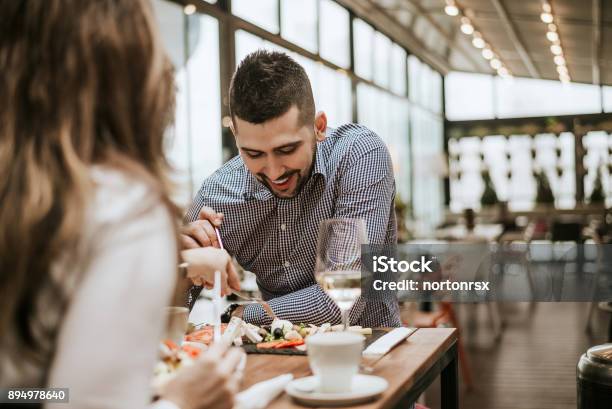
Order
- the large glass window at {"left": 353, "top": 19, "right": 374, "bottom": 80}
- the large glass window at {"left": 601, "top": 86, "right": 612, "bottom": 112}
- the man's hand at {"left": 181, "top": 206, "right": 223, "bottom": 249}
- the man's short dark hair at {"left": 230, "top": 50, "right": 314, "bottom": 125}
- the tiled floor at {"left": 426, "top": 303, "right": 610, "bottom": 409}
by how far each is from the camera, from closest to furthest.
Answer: the man's hand at {"left": 181, "top": 206, "right": 223, "bottom": 249}
the man's short dark hair at {"left": 230, "top": 50, "right": 314, "bottom": 125}
the tiled floor at {"left": 426, "top": 303, "right": 610, "bottom": 409}
the large glass window at {"left": 353, "top": 19, "right": 374, "bottom": 80}
the large glass window at {"left": 601, "top": 86, "right": 612, "bottom": 112}

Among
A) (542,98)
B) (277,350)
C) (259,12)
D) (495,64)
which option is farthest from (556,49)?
(277,350)

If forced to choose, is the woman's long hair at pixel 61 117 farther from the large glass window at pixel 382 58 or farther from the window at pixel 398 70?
the window at pixel 398 70

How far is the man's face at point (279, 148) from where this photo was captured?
169cm

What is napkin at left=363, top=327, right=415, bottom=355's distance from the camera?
1310mm

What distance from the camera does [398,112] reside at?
13.0 meters

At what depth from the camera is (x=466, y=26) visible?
1201cm

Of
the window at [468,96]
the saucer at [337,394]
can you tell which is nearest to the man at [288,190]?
the saucer at [337,394]

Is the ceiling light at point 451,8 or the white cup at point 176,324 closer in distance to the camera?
the white cup at point 176,324

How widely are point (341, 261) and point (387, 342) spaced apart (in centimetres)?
23

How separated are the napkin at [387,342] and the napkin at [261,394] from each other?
11.0 inches

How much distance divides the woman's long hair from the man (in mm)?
792

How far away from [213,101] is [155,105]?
5465 millimetres

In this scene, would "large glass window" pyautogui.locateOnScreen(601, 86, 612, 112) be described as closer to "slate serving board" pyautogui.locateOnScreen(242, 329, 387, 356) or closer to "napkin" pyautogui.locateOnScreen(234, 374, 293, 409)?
"slate serving board" pyautogui.locateOnScreen(242, 329, 387, 356)

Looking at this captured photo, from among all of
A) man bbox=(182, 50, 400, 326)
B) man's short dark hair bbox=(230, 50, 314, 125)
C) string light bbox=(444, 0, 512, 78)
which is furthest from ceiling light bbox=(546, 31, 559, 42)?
man's short dark hair bbox=(230, 50, 314, 125)
